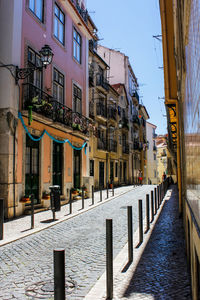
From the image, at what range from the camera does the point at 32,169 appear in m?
12.7

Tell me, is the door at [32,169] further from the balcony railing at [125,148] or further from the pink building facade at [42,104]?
the balcony railing at [125,148]

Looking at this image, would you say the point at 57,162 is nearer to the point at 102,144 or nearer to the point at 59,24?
the point at 59,24

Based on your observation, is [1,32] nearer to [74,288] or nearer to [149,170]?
[74,288]

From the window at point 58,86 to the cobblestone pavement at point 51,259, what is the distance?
863cm

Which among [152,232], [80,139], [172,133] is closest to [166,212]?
[152,232]

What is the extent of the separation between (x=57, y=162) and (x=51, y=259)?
33.3 feet

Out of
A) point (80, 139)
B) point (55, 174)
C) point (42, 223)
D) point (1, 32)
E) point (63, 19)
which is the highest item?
point (63, 19)

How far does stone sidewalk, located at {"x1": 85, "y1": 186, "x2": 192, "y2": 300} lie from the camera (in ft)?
12.0

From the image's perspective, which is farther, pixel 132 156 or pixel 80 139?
pixel 132 156

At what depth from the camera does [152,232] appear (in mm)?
7418

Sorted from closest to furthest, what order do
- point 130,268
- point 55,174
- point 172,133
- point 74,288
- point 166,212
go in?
point 74,288, point 130,268, point 166,212, point 55,174, point 172,133

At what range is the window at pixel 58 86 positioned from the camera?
604 inches

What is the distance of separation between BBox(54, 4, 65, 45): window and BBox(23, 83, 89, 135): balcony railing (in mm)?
4080

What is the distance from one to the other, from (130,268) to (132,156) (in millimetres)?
37038
